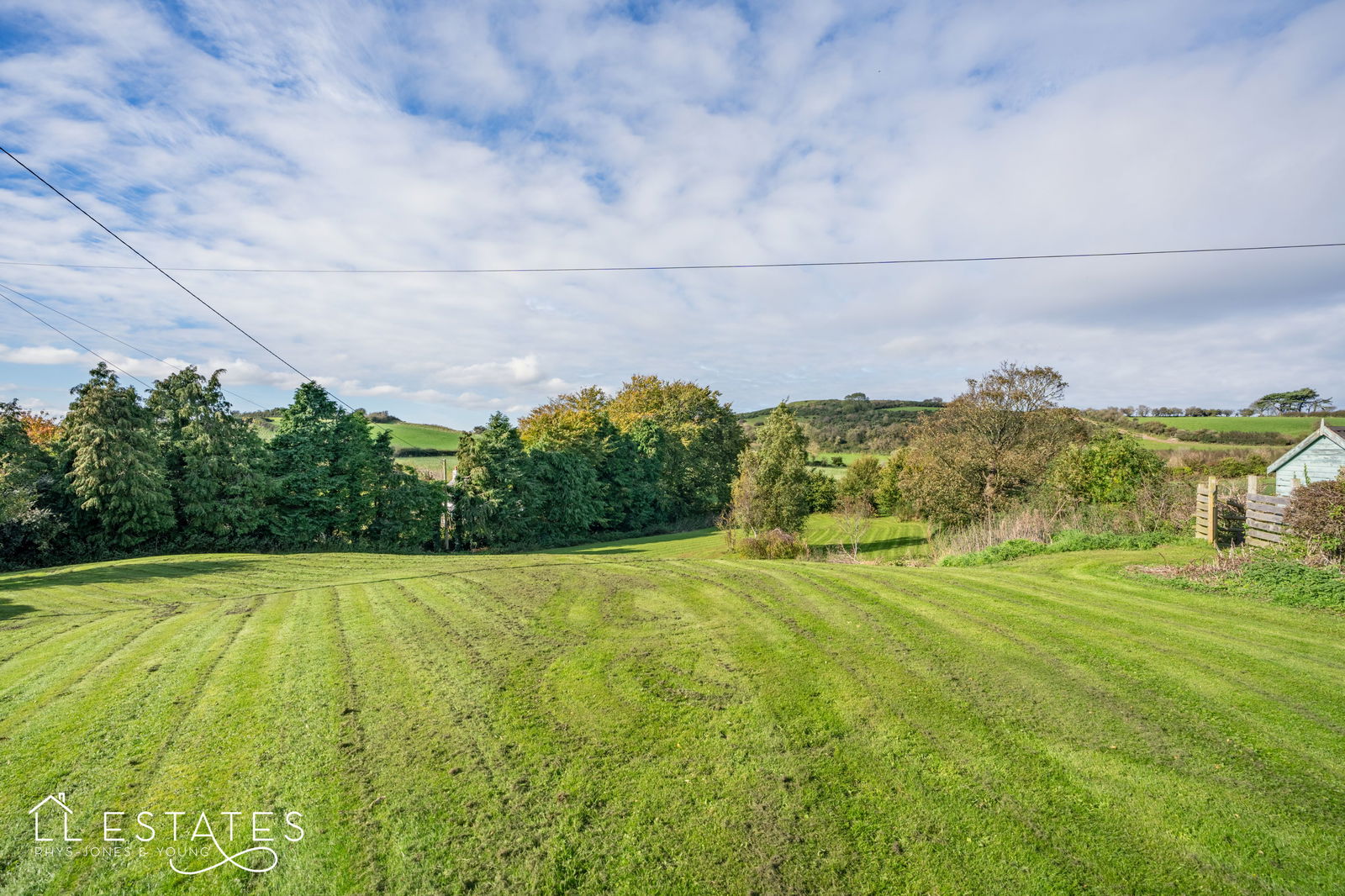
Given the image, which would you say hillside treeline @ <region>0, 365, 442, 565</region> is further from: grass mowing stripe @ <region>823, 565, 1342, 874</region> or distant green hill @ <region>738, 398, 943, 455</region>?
distant green hill @ <region>738, 398, 943, 455</region>

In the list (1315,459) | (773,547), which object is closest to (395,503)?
(773,547)

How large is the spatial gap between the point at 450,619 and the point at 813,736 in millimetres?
5123

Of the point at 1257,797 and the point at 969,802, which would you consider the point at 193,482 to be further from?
the point at 1257,797

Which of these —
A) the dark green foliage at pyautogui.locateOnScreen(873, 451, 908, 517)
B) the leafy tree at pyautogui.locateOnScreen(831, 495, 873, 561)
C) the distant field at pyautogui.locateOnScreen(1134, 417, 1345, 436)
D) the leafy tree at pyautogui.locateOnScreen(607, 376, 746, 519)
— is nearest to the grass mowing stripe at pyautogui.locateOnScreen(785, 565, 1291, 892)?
the leafy tree at pyautogui.locateOnScreen(831, 495, 873, 561)

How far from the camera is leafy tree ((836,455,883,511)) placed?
32562mm

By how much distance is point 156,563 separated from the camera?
14.0 m

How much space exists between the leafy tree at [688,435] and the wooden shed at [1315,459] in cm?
2604

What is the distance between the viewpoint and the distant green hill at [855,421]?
49859 millimetres

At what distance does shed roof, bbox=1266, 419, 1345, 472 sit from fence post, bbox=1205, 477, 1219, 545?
6142 mm

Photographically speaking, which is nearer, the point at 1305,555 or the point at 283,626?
the point at 283,626

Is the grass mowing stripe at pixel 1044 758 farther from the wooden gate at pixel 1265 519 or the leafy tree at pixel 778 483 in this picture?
the leafy tree at pixel 778 483

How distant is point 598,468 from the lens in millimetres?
35094

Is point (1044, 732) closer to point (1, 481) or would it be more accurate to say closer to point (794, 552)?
point (794, 552)

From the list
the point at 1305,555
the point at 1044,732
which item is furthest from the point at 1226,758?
the point at 1305,555
